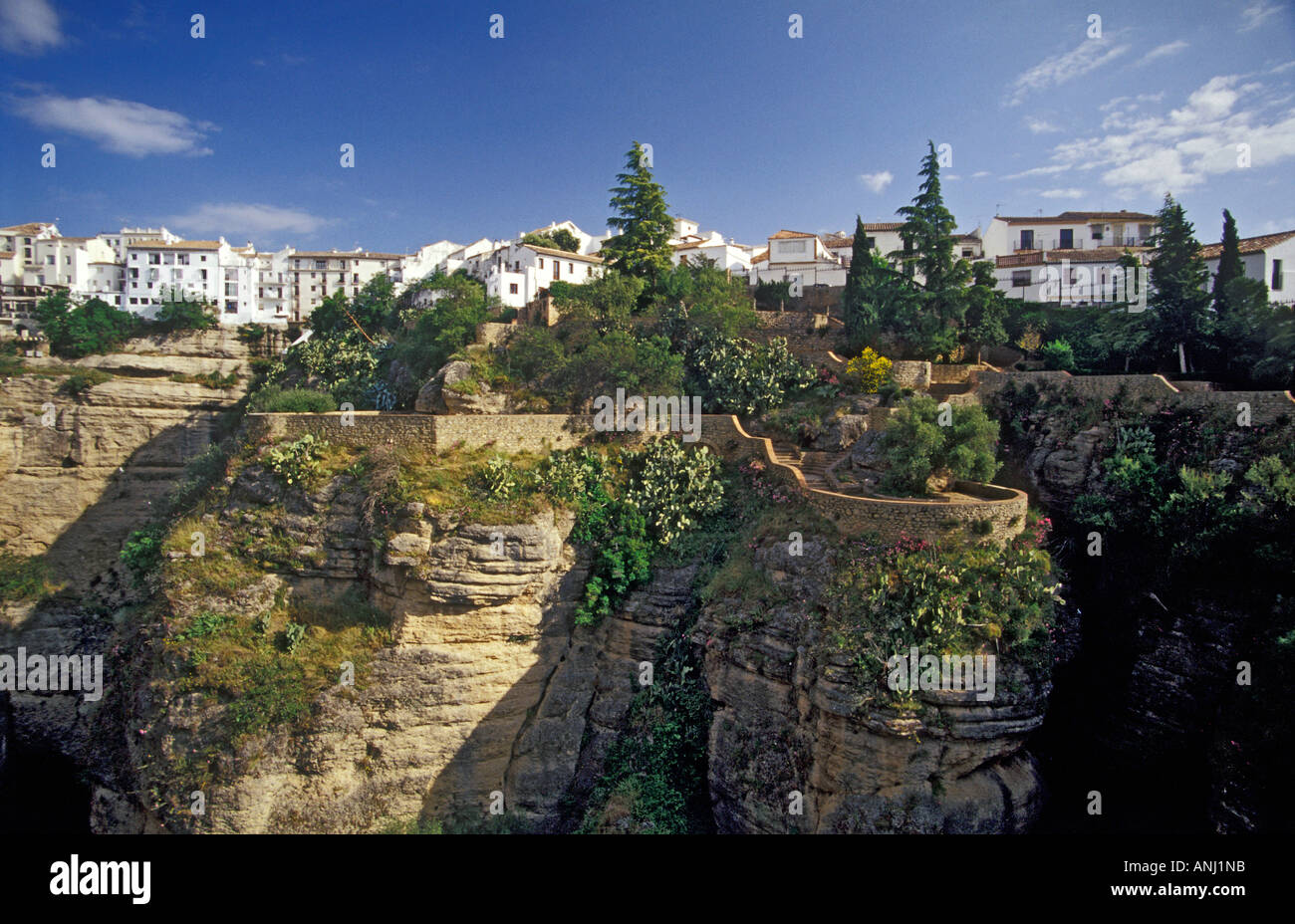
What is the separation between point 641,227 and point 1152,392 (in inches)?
718

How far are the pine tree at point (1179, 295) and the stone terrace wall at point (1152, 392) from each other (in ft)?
10.8

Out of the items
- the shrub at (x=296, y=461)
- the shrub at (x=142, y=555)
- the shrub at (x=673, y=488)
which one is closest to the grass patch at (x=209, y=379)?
the shrub at (x=142, y=555)

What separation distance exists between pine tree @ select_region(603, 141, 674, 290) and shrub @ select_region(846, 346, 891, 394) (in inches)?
353

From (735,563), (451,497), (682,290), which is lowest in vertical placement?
(735,563)

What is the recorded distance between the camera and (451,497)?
18203 mm

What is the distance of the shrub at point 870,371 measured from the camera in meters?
22.5

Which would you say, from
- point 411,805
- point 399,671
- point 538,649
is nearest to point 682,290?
point 538,649

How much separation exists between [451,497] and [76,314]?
2565 cm

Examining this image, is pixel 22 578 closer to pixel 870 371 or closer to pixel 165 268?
pixel 165 268

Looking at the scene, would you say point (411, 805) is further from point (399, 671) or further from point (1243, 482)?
point (1243, 482)

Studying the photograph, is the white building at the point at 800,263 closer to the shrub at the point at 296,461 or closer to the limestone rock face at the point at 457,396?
the limestone rock face at the point at 457,396

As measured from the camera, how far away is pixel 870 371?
887 inches

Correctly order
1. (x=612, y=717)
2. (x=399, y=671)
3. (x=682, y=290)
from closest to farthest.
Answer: (x=399, y=671), (x=612, y=717), (x=682, y=290)
